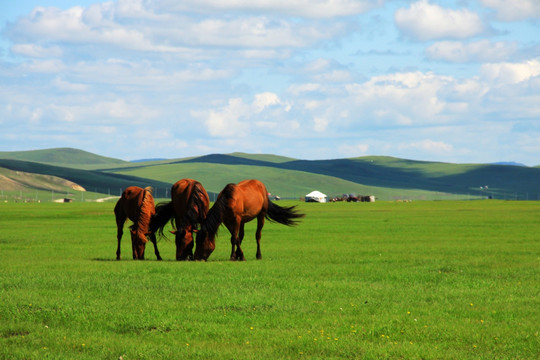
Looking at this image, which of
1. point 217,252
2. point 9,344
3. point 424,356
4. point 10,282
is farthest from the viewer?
point 217,252

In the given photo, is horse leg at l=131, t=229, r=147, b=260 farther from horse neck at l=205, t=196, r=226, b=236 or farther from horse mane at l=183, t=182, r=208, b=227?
horse neck at l=205, t=196, r=226, b=236

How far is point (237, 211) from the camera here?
82.5ft

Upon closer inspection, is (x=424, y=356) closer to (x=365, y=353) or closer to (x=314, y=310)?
(x=365, y=353)

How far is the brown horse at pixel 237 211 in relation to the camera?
24.3m

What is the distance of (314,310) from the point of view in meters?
14.6

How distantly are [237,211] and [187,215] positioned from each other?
5.82 feet

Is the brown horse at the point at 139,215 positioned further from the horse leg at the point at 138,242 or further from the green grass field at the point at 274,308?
the green grass field at the point at 274,308

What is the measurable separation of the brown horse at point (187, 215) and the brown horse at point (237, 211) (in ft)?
1.55

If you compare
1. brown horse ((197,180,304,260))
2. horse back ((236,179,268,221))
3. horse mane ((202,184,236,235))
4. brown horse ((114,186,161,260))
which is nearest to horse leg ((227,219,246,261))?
brown horse ((197,180,304,260))

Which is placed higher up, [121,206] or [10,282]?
[121,206]

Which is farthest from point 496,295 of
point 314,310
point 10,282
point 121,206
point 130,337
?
point 121,206

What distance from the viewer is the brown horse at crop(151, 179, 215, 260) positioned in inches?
972

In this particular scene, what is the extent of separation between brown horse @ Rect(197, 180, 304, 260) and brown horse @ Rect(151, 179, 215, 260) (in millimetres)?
471

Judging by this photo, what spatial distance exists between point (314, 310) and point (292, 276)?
5.79m
